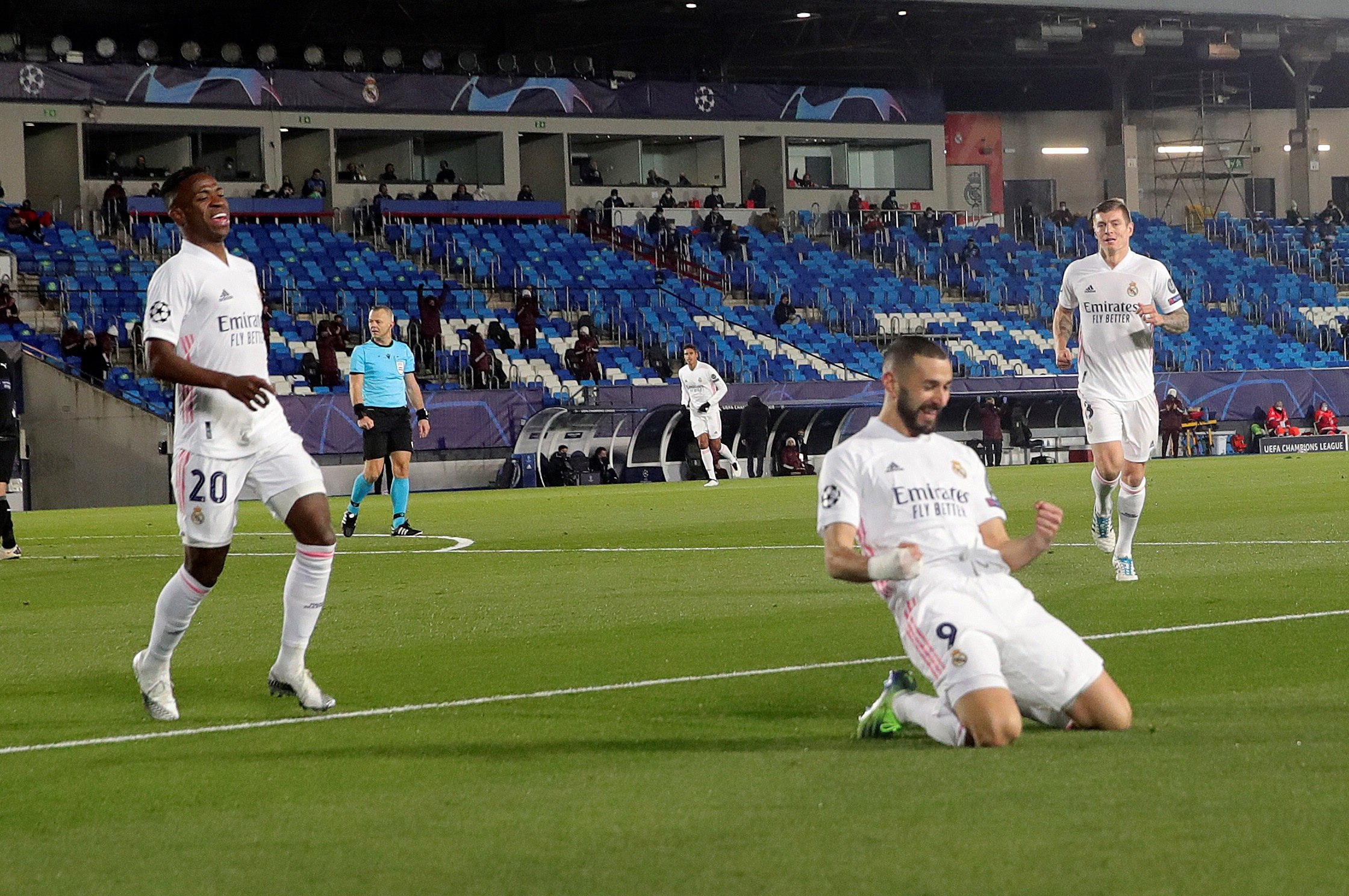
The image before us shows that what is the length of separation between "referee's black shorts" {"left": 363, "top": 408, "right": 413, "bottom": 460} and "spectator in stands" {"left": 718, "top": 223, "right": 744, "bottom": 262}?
29.3 meters

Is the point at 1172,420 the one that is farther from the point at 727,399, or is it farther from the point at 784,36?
the point at 784,36

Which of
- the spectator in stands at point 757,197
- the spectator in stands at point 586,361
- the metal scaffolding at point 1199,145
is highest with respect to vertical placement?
the metal scaffolding at point 1199,145

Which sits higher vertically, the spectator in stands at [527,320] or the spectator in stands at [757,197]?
the spectator in stands at [757,197]

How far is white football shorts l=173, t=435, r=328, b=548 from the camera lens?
6.84 meters

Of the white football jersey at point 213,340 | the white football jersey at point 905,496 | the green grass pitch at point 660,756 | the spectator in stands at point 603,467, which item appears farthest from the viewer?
the spectator in stands at point 603,467

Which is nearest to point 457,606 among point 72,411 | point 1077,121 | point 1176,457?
point 72,411

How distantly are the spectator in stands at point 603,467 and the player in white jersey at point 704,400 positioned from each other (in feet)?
10.1

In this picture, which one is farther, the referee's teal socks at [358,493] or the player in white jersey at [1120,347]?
the referee's teal socks at [358,493]

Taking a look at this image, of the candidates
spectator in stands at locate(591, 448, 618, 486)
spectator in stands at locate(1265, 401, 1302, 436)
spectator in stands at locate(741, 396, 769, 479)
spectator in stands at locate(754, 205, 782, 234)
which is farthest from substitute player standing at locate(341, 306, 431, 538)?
spectator in stands at locate(754, 205, 782, 234)

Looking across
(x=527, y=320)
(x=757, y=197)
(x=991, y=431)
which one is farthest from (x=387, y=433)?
(x=757, y=197)

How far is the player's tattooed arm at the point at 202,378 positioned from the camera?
676 cm

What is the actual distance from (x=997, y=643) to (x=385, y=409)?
502 inches

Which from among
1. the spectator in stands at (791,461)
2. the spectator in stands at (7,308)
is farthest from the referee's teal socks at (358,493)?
the spectator in stands at (7,308)

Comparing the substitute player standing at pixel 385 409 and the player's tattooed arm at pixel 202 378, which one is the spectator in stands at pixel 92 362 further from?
the player's tattooed arm at pixel 202 378
